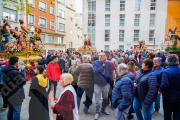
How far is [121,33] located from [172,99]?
85.5 feet

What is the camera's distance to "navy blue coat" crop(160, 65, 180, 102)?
111 inches

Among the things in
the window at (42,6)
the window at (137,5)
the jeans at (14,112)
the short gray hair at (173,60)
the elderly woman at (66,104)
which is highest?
the window at (137,5)

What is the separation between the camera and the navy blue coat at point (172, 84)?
111 inches

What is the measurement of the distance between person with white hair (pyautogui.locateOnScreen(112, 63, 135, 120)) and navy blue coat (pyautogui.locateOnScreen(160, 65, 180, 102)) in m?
0.82

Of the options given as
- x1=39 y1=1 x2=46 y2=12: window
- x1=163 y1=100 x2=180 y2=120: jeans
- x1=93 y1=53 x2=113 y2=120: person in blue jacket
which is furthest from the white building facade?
x1=163 y1=100 x2=180 y2=120: jeans

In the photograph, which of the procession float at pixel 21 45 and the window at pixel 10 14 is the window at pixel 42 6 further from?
the procession float at pixel 21 45

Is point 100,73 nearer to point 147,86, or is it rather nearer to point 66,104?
point 147,86

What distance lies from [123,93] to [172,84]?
47.6 inches

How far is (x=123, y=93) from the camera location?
8.61 ft

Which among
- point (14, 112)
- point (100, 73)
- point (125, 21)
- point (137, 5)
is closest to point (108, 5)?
point (125, 21)

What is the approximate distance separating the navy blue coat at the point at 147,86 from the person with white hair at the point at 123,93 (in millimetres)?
400

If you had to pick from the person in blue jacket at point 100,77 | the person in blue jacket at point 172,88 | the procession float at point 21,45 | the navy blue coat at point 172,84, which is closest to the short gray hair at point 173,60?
the person in blue jacket at point 172,88

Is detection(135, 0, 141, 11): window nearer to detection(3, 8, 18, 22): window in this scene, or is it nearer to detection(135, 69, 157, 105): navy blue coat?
detection(3, 8, 18, 22): window

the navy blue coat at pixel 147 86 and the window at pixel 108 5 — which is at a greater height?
the window at pixel 108 5
